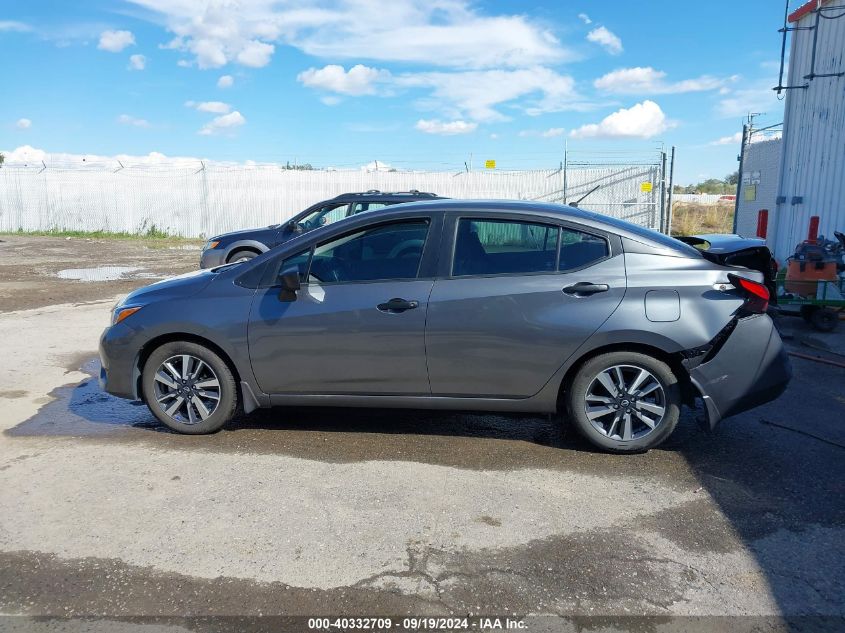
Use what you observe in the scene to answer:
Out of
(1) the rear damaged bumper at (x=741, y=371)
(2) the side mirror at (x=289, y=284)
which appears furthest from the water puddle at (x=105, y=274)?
(1) the rear damaged bumper at (x=741, y=371)

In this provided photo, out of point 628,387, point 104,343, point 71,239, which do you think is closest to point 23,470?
point 104,343

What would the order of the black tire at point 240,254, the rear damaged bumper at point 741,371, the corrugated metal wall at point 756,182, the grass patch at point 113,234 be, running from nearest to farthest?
the rear damaged bumper at point 741,371 → the black tire at point 240,254 → the corrugated metal wall at point 756,182 → the grass patch at point 113,234

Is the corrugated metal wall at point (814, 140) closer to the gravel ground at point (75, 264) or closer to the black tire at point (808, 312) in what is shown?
the black tire at point (808, 312)

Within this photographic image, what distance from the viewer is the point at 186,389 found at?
5012 mm

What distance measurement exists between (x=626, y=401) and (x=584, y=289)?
2.62ft

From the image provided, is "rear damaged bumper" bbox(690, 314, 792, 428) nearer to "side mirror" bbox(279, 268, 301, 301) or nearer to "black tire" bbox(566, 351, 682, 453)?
"black tire" bbox(566, 351, 682, 453)

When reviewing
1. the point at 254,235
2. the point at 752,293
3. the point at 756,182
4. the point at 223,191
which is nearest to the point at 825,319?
the point at 752,293

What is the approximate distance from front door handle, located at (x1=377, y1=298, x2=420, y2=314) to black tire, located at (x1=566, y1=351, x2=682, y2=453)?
3.93 feet

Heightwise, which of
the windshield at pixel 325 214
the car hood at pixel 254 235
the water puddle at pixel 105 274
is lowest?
the water puddle at pixel 105 274

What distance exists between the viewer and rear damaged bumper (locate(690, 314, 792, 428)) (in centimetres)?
443

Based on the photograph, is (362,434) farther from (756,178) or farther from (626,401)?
(756,178)

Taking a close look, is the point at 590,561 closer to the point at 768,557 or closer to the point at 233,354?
the point at 768,557

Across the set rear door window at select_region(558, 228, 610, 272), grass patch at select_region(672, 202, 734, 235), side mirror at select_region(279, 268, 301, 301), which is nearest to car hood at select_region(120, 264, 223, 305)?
side mirror at select_region(279, 268, 301, 301)

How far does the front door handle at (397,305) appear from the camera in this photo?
4.62m
